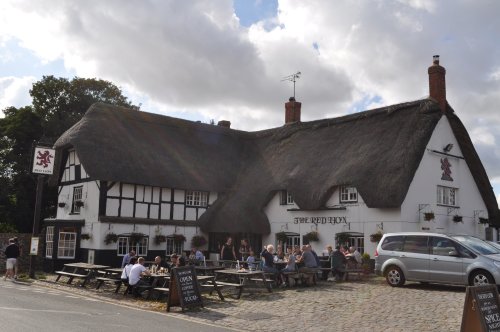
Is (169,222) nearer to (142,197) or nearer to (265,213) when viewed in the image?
(142,197)

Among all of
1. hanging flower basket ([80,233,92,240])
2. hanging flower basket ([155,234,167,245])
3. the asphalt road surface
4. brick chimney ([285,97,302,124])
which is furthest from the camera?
brick chimney ([285,97,302,124])

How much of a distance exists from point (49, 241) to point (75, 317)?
15434 millimetres

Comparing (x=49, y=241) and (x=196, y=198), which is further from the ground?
(x=196, y=198)

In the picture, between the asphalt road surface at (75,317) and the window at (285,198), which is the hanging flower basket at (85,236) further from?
the window at (285,198)

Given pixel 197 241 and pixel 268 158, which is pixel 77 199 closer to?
pixel 197 241

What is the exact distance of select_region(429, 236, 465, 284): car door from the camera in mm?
14734

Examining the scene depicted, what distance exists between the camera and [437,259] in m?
15.2

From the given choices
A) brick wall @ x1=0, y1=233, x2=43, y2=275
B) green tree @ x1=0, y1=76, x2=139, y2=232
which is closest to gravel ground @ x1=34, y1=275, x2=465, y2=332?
brick wall @ x1=0, y1=233, x2=43, y2=275

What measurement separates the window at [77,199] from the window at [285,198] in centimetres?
1022

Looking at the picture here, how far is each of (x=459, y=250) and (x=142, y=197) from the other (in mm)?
15751

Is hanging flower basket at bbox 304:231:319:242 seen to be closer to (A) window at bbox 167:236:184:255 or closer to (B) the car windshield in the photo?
(A) window at bbox 167:236:184:255

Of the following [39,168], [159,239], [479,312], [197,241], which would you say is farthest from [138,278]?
[197,241]

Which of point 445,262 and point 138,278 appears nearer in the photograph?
point 138,278

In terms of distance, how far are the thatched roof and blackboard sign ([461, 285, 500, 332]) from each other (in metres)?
12.4
